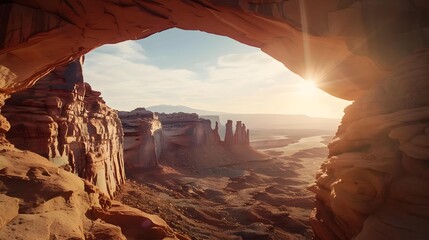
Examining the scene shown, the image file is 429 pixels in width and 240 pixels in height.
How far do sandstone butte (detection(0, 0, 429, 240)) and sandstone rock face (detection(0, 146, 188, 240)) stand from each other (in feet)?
0.11

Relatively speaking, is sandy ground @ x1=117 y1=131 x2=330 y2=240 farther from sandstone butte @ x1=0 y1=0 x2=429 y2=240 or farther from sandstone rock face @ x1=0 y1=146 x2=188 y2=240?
sandstone butte @ x1=0 y1=0 x2=429 y2=240

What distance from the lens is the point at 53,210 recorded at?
21.7 ft

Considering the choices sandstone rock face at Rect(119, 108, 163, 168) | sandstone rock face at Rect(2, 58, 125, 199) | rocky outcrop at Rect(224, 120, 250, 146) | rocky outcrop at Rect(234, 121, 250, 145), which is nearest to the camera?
sandstone rock face at Rect(2, 58, 125, 199)

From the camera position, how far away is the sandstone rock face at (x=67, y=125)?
13852mm

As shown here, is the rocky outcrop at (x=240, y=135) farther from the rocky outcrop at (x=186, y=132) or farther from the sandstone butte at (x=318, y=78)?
the sandstone butte at (x=318, y=78)

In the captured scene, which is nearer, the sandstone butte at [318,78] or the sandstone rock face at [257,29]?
the sandstone butte at [318,78]

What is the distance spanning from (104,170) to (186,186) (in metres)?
13.9

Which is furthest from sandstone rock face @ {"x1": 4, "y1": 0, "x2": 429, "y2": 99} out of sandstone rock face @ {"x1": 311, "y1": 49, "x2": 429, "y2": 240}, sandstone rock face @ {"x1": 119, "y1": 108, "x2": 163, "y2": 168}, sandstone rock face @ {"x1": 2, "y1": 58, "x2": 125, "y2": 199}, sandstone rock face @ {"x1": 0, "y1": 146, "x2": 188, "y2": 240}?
sandstone rock face @ {"x1": 119, "y1": 108, "x2": 163, "y2": 168}

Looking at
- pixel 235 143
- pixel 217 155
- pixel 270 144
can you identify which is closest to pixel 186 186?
pixel 217 155

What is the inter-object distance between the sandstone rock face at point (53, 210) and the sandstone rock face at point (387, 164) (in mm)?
5973

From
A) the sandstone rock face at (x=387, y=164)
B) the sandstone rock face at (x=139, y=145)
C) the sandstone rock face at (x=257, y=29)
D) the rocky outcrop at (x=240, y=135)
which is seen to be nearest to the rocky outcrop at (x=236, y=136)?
the rocky outcrop at (x=240, y=135)

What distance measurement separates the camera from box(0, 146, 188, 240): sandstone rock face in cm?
581

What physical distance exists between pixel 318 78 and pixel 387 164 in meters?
4.65

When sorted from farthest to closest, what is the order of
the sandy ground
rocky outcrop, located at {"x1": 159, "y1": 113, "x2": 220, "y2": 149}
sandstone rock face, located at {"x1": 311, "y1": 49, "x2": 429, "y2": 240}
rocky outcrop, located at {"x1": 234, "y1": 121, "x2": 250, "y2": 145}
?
rocky outcrop, located at {"x1": 234, "y1": 121, "x2": 250, "y2": 145}
rocky outcrop, located at {"x1": 159, "y1": 113, "x2": 220, "y2": 149}
the sandy ground
sandstone rock face, located at {"x1": 311, "y1": 49, "x2": 429, "y2": 240}
